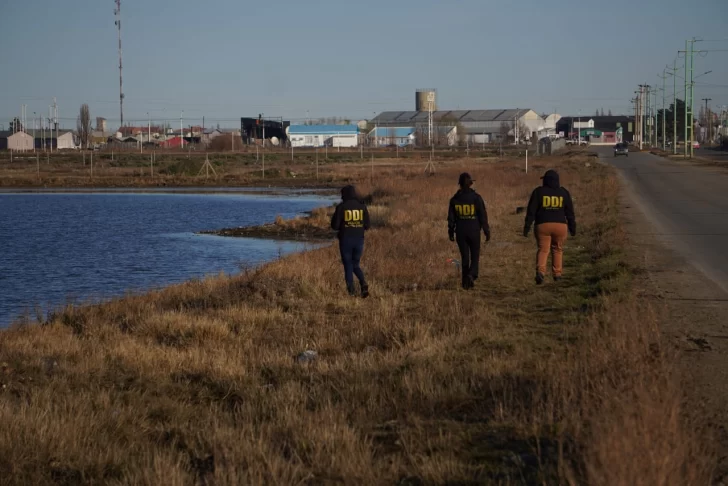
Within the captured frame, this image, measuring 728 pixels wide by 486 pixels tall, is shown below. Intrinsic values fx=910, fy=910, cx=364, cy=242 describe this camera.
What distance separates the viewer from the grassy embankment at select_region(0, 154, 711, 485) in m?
6.18

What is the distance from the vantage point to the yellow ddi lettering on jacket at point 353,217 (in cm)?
1454

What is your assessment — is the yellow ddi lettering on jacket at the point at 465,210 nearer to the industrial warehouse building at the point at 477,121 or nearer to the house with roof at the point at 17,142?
the house with roof at the point at 17,142

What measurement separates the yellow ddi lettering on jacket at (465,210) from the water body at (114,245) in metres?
8.01

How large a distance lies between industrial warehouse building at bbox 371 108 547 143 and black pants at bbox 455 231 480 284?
6146 inches

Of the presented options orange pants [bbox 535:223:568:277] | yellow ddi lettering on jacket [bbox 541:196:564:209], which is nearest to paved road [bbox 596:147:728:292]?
orange pants [bbox 535:223:568:277]

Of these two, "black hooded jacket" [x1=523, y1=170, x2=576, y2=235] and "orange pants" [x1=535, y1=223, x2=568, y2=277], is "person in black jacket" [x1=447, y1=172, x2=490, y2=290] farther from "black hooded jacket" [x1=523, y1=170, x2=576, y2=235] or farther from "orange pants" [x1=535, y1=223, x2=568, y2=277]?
"orange pants" [x1=535, y1=223, x2=568, y2=277]

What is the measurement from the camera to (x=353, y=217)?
47.8ft

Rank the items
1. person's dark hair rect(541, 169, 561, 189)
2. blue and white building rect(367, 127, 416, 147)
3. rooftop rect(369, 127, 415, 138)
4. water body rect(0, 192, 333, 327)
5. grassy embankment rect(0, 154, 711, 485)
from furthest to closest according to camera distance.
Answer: rooftop rect(369, 127, 415, 138) < blue and white building rect(367, 127, 416, 147) < water body rect(0, 192, 333, 327) < person's dark hair rect(541, 169, 561, 189) < grassy embankment rect(0, 154, 711, 485)

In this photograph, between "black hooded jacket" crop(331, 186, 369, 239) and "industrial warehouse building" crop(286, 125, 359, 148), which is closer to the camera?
"black hooded jacket" crop(331, 186, 369, 239)

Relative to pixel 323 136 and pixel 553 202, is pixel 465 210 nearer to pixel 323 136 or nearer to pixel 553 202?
pixel 553 202

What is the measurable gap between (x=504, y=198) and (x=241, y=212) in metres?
15.7

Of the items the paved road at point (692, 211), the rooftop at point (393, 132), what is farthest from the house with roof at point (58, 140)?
the paved road at point (692, 211)

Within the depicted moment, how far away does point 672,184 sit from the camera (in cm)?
4428

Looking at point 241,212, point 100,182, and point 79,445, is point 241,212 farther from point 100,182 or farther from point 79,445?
point 79,445
